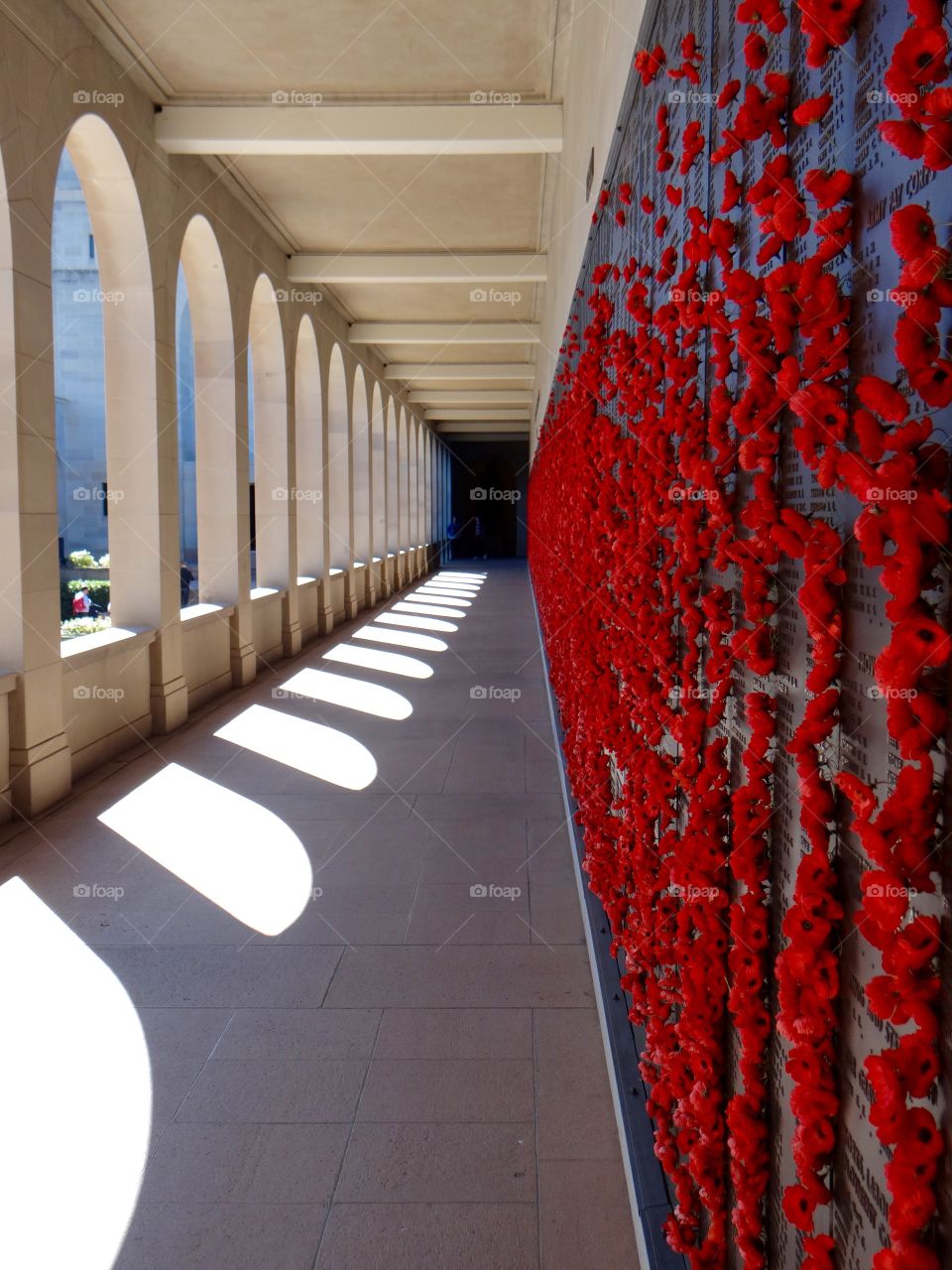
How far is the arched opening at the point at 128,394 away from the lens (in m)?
8.12

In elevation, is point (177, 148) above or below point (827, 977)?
above

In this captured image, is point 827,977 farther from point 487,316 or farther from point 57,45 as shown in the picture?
point 487,316

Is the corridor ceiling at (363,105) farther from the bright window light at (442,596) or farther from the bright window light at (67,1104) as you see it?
the bright window light at (442,596)

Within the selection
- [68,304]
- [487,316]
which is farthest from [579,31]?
[68,304]

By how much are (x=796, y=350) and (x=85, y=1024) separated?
11.5 ft

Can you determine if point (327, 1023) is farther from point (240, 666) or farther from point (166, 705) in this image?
point (240, 666)

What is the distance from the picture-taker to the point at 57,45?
21.7 feet

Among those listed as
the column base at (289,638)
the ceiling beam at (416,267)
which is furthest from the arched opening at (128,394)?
the ceiling beam at (416,267)

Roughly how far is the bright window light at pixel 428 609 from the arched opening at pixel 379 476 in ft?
5.60

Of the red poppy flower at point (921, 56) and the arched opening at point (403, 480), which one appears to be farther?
the arched opening at point (403, 480)

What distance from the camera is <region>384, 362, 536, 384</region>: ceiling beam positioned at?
2144cm

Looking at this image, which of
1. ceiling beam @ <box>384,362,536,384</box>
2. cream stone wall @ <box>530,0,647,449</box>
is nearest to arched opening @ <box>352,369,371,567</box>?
ceiling beam @ <box>384,362,536,384</box>

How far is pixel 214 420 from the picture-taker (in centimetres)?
1103

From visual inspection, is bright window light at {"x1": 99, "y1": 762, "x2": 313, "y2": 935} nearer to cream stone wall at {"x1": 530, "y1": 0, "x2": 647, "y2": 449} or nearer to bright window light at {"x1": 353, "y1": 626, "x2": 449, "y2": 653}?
cream stone wall at {"x1": 530, "y1": 0, "x2": 647, "y2": 449}
